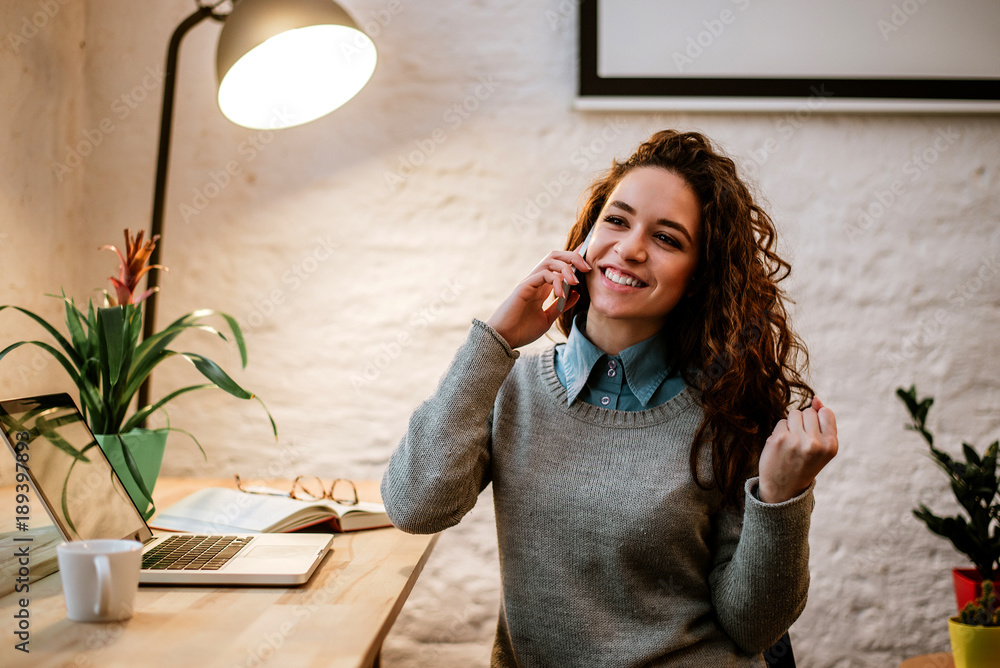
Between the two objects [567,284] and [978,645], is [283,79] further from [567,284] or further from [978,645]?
[978,645]

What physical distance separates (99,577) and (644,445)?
810mm

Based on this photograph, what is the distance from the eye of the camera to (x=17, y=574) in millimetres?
1021

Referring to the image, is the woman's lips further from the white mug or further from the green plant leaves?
the white mug

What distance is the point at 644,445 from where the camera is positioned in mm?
1236

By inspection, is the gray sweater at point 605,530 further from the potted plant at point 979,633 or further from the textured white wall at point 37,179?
the textured white wall at point 37,179

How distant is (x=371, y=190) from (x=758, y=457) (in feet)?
4.62

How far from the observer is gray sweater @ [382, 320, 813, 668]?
1137 mm

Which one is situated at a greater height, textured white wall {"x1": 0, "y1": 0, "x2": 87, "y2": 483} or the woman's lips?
textured white wall {"x1": 0, "y1": 0, "x2": 87, "y2": 483}

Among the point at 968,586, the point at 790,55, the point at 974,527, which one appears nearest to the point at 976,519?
the point at 974,527

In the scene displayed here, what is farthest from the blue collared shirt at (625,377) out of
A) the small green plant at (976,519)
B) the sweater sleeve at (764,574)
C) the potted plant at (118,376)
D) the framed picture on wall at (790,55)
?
the framed picture on wall at (790,55)

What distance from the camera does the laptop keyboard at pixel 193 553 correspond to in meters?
1.11

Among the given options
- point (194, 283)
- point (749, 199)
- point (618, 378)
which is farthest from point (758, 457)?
point (194, 283)

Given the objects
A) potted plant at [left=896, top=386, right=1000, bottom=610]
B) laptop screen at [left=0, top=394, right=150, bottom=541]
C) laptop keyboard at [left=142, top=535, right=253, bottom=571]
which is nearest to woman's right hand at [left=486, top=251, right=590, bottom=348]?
laptop keyboard at [left=142, top=535, right=253, bottom=571]

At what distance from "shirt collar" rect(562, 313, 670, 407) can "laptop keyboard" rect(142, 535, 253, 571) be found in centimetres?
62
